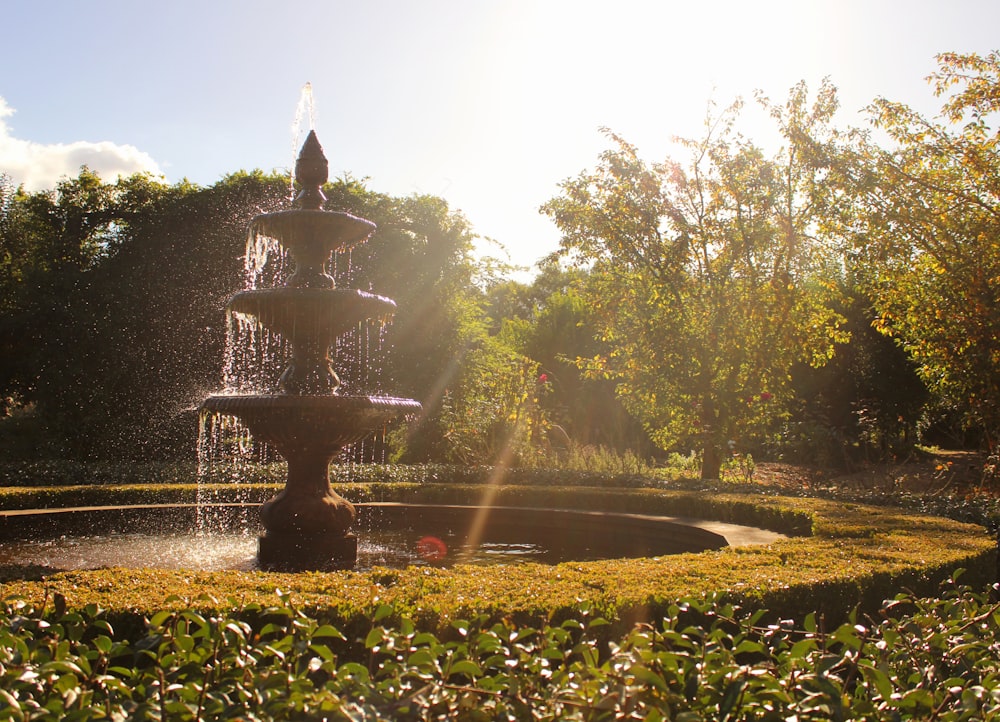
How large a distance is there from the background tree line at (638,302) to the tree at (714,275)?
0.04m

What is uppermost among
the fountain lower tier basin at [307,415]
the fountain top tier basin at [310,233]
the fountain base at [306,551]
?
the fountain top tier basin at [310,233]

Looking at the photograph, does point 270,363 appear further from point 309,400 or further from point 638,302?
point 309,400

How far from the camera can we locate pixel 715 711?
2.10 metres

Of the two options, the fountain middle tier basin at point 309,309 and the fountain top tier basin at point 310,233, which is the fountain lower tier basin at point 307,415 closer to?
the fountain middle tier basin at point 309,309

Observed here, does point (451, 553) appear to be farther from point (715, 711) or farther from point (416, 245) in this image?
point (416, 245)

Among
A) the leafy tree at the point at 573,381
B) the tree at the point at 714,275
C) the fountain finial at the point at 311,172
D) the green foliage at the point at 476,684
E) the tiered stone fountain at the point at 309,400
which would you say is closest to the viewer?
the green foliage at the point at 476,684

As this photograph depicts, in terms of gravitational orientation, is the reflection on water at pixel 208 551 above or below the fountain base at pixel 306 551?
below

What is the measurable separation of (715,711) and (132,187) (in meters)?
21.9

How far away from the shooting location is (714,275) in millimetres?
14852

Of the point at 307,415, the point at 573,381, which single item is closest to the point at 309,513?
the point at 307,415

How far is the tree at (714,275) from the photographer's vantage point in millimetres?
14391

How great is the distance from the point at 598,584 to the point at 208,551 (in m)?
4.36

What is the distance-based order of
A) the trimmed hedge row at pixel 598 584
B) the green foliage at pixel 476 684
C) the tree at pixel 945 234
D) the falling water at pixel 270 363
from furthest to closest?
the falling water at pixel 270 363 < the tree at pixel 945 234 < the trimmed hedge row at pixel 598 584 < the green foliage at pixel 476 684

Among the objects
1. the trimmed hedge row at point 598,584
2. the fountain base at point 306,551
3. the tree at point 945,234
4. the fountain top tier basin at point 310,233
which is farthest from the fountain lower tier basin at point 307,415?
the tree at point 945,234
